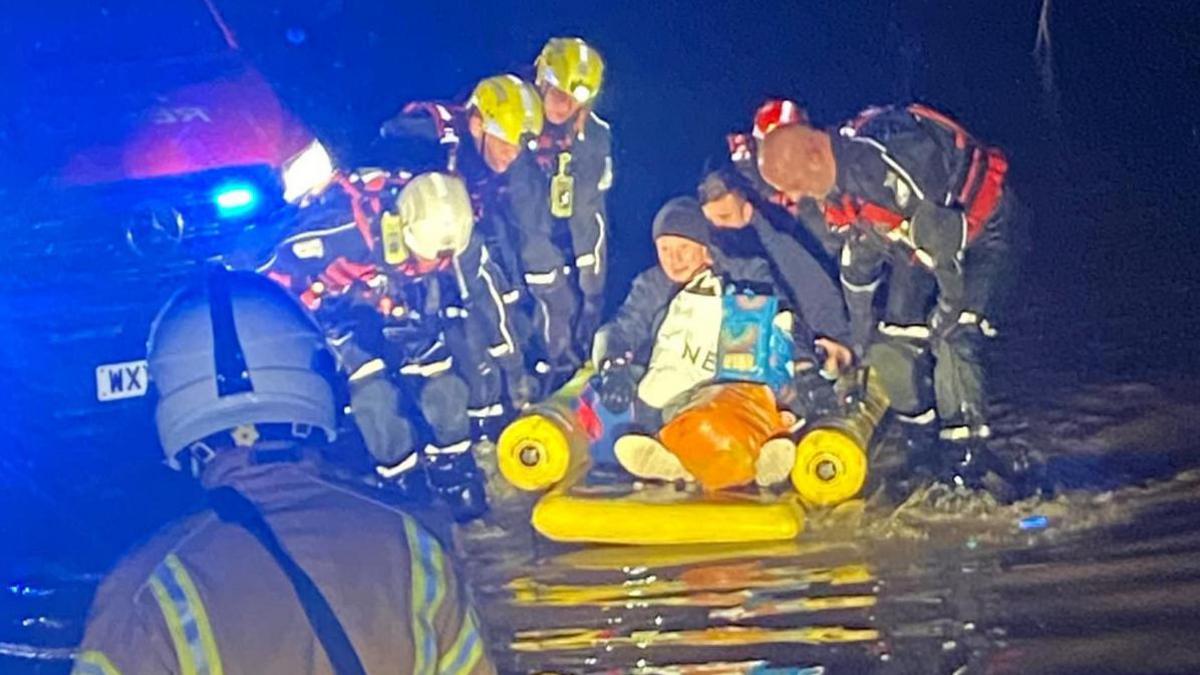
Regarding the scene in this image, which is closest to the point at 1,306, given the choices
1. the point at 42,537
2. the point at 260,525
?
the point at 42,537

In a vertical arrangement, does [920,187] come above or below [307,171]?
below

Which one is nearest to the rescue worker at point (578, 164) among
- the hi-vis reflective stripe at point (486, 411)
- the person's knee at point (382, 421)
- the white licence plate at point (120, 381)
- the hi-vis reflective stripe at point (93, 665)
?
the hi-vis reflective stripe at point (486, 411)

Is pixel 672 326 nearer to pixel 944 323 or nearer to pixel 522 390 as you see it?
pixel 522 390

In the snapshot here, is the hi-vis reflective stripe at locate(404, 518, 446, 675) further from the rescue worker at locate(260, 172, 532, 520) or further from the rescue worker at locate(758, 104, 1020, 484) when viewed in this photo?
the rescue worker at locate(758, 104, 1020, 484)

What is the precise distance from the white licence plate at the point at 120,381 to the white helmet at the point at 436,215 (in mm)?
324

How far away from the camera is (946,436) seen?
1.77 m

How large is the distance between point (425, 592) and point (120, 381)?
1.38ft

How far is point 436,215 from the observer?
1820 mm

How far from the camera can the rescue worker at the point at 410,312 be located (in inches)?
71.2

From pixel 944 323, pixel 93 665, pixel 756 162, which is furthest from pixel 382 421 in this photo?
pixel 944 323

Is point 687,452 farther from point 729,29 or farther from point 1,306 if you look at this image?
point 1,306

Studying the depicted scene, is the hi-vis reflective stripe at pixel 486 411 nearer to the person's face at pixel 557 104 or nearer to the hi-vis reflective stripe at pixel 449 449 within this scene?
the hi-vis reflective stripe at pixel 449 449

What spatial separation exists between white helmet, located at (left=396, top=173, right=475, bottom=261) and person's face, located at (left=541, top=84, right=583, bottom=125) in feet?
0.41

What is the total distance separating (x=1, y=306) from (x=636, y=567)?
2.46 feet
